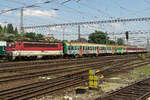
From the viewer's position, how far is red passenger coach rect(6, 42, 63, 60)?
997 inches

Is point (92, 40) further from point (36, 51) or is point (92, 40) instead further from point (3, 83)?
point (3, 83)

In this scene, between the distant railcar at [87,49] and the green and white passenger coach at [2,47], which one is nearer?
the green and white passenger coach at [2,47]

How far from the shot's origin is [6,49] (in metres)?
26.4

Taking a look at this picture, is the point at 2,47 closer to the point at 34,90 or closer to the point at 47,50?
the point at 47,50

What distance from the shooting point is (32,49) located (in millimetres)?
27219

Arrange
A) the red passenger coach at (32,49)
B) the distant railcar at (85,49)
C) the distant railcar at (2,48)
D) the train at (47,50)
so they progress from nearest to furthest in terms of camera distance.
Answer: the red passenger coach at (32,49) → the train at (47,50) → the distant railcar at (2,48) → the distant railcar at (85,49)

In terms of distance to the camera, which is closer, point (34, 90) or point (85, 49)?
point (34, 90)

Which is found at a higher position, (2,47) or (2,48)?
(2,47)

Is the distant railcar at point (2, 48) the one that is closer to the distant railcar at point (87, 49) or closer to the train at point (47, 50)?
the train at point (47, 50)

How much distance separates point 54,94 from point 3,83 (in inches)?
146

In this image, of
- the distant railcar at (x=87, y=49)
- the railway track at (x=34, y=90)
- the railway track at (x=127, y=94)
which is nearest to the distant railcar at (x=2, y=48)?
the distant railcar at (x=87, y=49)

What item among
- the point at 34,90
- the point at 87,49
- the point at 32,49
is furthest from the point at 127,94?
the point at 87,49

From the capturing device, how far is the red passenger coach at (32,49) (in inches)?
997

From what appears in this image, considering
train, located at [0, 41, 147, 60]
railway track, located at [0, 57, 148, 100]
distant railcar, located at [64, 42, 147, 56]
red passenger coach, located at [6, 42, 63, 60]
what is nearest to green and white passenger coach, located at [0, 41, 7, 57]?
train, located at [0, 41, 147, 60]
